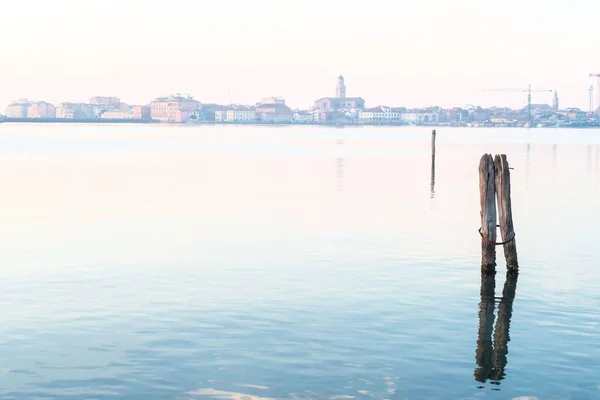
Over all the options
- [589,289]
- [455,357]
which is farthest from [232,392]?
[589,289]

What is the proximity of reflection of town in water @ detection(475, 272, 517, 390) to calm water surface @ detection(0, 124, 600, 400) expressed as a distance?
0.04 m

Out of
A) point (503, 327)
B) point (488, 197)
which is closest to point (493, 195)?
point (488, 197)

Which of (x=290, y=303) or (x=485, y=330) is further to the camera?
(x=290, y=303)

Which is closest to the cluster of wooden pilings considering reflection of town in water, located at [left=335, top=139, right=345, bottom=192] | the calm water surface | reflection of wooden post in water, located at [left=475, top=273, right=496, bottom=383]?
reflection of wooden post in water, located at [left=475, top=273, right=496, bottom=383]

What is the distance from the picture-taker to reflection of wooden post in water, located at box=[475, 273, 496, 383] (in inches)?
556

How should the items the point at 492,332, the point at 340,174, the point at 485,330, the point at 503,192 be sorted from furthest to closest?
the point at 340,174, the point at 503,192, the point at 485,330, the point at 492,332

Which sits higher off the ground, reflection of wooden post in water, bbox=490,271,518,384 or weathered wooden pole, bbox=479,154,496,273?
weathered wooden pole, bbox=479,154,496,273

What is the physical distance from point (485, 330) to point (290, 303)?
12.9 feet

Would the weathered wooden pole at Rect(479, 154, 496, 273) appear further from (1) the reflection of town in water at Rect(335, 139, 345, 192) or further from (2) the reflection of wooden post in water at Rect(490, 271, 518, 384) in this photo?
(1) the reflection of town in water at Rect(335, 139, 345, 192)

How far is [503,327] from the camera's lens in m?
17.0

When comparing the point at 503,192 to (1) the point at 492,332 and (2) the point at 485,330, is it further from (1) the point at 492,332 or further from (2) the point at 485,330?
(1) the point at 492,332

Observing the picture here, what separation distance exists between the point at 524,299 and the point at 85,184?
36217mm

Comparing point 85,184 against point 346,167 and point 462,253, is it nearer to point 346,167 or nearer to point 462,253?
point 346,167

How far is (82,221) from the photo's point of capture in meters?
33.1
